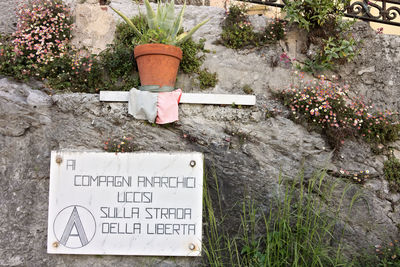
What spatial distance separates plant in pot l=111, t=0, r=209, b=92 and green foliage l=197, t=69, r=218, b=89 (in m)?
0.34

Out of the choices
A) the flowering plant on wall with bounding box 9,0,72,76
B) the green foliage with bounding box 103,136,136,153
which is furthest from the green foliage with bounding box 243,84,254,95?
the flowering plant on wall with bounding box 9,0,72,76

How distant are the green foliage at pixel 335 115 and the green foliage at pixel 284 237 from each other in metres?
0.54

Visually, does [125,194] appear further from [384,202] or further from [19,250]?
[384,202]

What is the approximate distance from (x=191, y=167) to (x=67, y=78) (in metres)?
1.53

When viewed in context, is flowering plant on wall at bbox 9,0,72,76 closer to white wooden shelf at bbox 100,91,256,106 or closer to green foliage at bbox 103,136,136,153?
white wooden shelf at bbox 100,91,256,106

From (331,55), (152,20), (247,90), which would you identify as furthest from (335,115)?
(152,20)

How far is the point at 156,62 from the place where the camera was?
3.47 m

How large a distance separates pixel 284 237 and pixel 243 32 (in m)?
2.16

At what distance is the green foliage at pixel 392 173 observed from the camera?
3559 millimetres

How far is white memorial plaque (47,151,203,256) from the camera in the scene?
326 cm

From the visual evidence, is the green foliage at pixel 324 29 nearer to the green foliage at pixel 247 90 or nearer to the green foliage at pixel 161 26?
the green foliage at pixel 247 90

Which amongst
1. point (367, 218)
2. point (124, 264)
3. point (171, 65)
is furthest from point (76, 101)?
point (367, 218)

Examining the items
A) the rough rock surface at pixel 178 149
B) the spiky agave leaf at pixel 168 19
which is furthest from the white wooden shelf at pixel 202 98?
the spiky agave leaf at pixel 168 19

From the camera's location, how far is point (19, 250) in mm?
3303
